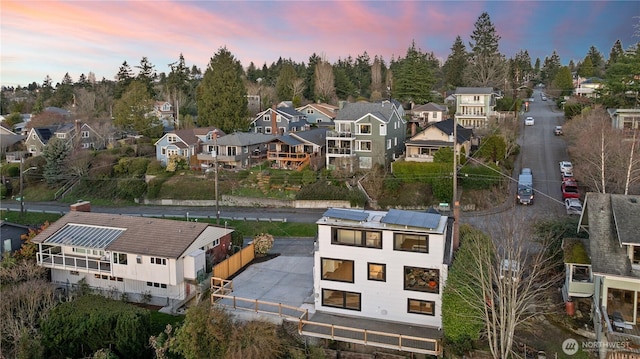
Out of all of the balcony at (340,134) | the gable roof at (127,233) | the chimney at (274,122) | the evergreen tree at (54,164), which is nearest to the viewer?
the gable roof at (127,233)

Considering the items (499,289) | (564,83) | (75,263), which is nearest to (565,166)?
(499,289)

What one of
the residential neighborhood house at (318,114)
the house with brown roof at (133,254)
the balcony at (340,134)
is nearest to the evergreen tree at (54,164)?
the house with brown roof at (133,254)

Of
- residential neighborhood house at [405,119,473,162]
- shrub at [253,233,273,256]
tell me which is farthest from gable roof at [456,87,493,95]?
shrub at [253,233,273,256]

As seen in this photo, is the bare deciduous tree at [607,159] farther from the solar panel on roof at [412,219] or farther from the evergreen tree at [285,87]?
the evergreen tree at [285,87]

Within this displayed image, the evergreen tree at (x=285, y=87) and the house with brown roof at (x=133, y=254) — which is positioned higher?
the evergreen tree at (x=285, y=87)

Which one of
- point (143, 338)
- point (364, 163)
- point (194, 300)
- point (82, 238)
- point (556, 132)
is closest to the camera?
point (143, 338)

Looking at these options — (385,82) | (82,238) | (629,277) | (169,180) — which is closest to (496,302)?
(629,277)

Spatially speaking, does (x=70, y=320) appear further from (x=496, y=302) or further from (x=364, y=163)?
(x=364, y=163)
